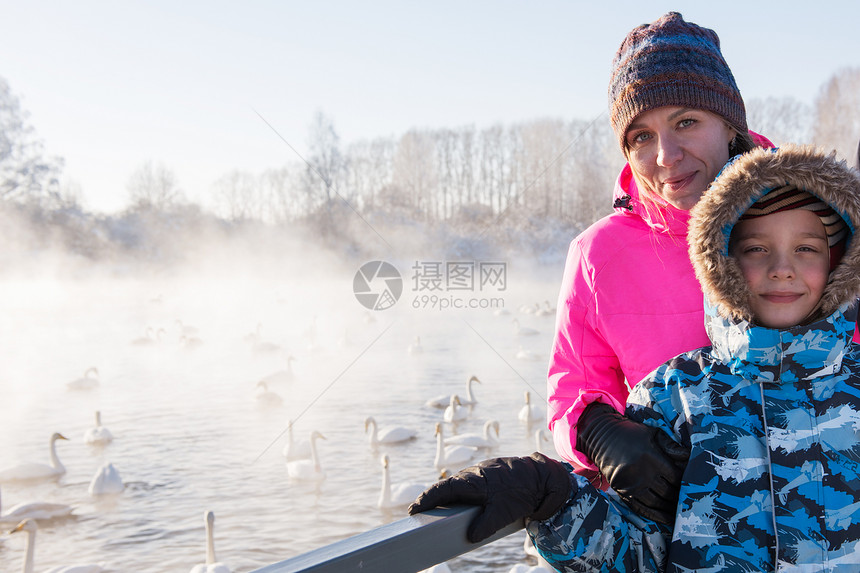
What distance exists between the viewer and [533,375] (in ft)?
34.0

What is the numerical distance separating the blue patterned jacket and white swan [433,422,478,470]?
220 inches

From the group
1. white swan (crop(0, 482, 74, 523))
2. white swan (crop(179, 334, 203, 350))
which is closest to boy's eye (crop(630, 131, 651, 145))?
white swan (crop(0, 482, 74, 523))

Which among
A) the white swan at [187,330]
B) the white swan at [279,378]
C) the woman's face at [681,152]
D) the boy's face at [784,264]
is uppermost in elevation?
the woman's face at [681,152]

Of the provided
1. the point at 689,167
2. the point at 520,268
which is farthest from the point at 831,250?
the point at 520,268

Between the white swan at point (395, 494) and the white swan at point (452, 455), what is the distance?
27.6 inches

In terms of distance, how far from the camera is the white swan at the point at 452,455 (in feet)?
21.4

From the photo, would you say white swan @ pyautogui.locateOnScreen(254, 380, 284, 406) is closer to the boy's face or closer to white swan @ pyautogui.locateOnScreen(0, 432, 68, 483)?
white swan @ pyautogui.locateOnScreen(0, 432, 68, 483)

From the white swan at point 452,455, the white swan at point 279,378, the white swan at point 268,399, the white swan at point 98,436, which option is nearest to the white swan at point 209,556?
the white swan at point 452,455

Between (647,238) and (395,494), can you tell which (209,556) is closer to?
(395,494)

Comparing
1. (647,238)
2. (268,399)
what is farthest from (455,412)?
(647,238)

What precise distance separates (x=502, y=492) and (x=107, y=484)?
644cm

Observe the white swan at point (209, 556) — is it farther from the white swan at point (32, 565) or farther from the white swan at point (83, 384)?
the white swan at point (83, 384)

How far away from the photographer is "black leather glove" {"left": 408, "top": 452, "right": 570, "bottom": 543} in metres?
0.94

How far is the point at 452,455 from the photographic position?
656cm
